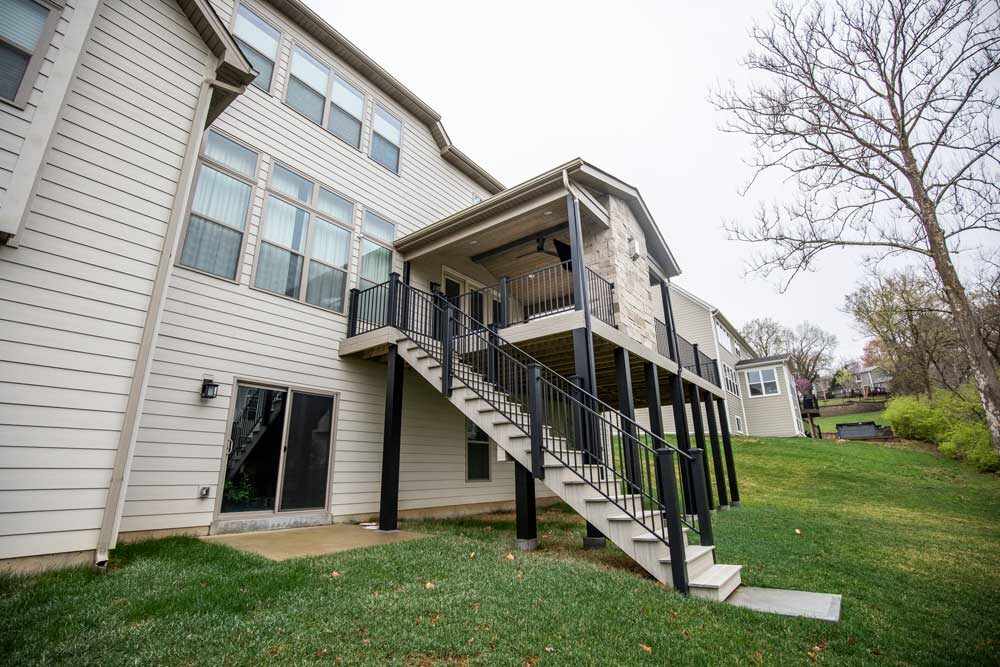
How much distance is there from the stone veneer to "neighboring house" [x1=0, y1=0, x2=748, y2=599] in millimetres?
64

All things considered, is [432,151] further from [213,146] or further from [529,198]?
[213,146]

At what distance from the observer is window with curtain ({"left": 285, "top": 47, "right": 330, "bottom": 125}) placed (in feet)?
28.0

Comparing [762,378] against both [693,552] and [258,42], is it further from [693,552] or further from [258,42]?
[258,42]

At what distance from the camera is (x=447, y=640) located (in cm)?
282


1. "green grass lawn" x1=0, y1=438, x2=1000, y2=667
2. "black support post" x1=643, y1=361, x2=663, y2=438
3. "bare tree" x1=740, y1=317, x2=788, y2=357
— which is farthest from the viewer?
"bare tree" x1=740, y1=317, x2=788, y2=357

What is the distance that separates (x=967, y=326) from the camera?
244 inches

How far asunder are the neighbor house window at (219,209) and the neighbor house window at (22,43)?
8.14 ft

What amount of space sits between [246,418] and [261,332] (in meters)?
1.35

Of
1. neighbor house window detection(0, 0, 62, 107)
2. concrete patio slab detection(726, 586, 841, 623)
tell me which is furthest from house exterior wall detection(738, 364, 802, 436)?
neighbor house window detection(0, 0, 62, 107)

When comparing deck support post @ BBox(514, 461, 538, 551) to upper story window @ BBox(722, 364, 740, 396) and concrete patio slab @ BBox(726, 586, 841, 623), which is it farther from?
upper story window @ BBox(722, 364, 740, 396)

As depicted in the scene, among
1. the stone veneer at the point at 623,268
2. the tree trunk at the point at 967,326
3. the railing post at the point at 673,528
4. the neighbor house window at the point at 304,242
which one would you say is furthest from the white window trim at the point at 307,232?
the tree trunk at the point at 967,326

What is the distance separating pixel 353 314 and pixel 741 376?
23370 mm

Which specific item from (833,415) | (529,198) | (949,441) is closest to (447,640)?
(529,198)

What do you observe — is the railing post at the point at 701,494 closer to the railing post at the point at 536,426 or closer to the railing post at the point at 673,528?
the railing post at the point at 673,528
